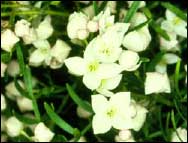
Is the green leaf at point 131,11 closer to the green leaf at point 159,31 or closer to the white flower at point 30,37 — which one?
the green leaf at point 159,31

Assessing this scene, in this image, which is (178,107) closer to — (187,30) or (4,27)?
(187,30)

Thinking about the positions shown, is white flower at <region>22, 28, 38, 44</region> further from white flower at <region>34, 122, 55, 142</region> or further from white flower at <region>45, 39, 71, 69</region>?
white flower at <region>34, 122, 55, 142</region>

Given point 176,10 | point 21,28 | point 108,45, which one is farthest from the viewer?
point 176,10

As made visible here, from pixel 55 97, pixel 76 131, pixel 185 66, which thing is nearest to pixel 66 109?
pixel 55 97


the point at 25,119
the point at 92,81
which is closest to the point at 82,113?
the point at 25,119

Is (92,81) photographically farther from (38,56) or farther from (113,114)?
(38,56)

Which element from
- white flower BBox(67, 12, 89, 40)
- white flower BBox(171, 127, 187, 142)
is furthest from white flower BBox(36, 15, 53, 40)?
white flower BBox(171, 127, 187, 142)

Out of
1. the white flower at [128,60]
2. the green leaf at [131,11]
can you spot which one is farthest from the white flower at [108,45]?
the green leaf at [131,11]
